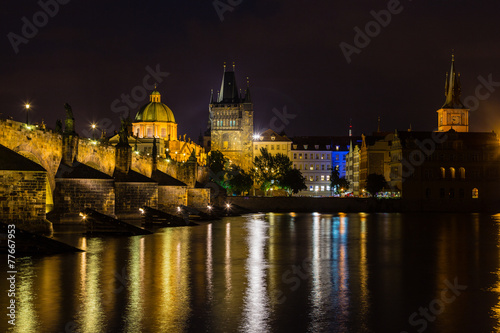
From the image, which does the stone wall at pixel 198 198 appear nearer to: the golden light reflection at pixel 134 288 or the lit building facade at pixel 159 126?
the golden light reflection at pixel 134 288

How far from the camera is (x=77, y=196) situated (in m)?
39.6

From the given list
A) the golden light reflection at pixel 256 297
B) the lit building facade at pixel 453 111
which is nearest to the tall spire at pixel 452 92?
the lit building facade at pixel 453 111

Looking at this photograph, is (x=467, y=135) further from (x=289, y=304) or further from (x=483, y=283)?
(x=289, y=304)

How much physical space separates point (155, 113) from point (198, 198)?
242ft

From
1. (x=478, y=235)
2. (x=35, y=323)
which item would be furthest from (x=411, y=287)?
(x=478, y=235)

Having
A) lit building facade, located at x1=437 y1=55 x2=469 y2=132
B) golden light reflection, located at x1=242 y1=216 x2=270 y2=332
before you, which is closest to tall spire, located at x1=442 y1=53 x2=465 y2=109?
lit building facade, located at x1=437 y1=55 x2=469 y2=132

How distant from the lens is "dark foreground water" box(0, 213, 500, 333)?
13.5 meters

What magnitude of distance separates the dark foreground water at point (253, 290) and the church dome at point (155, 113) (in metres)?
115

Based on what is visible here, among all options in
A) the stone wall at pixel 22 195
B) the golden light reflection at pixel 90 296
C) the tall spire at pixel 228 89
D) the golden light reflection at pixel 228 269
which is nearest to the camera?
the golden light reflection at pixel 90 296

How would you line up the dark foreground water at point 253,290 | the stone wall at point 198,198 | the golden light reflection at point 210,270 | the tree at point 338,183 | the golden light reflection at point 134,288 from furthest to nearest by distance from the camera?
the tree at point 338,183 → the stone wall at point 198,198 → the golden light reflection at point 210,270 → the dark foreground water at point 253,290 → the golden light reflection at point 134,288

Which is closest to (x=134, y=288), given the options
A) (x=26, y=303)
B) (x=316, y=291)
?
(x=26, y=303)

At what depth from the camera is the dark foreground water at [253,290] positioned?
13477mm

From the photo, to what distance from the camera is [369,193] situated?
10638 centimetres

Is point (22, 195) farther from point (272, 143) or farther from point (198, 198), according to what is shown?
point (272, 143)
